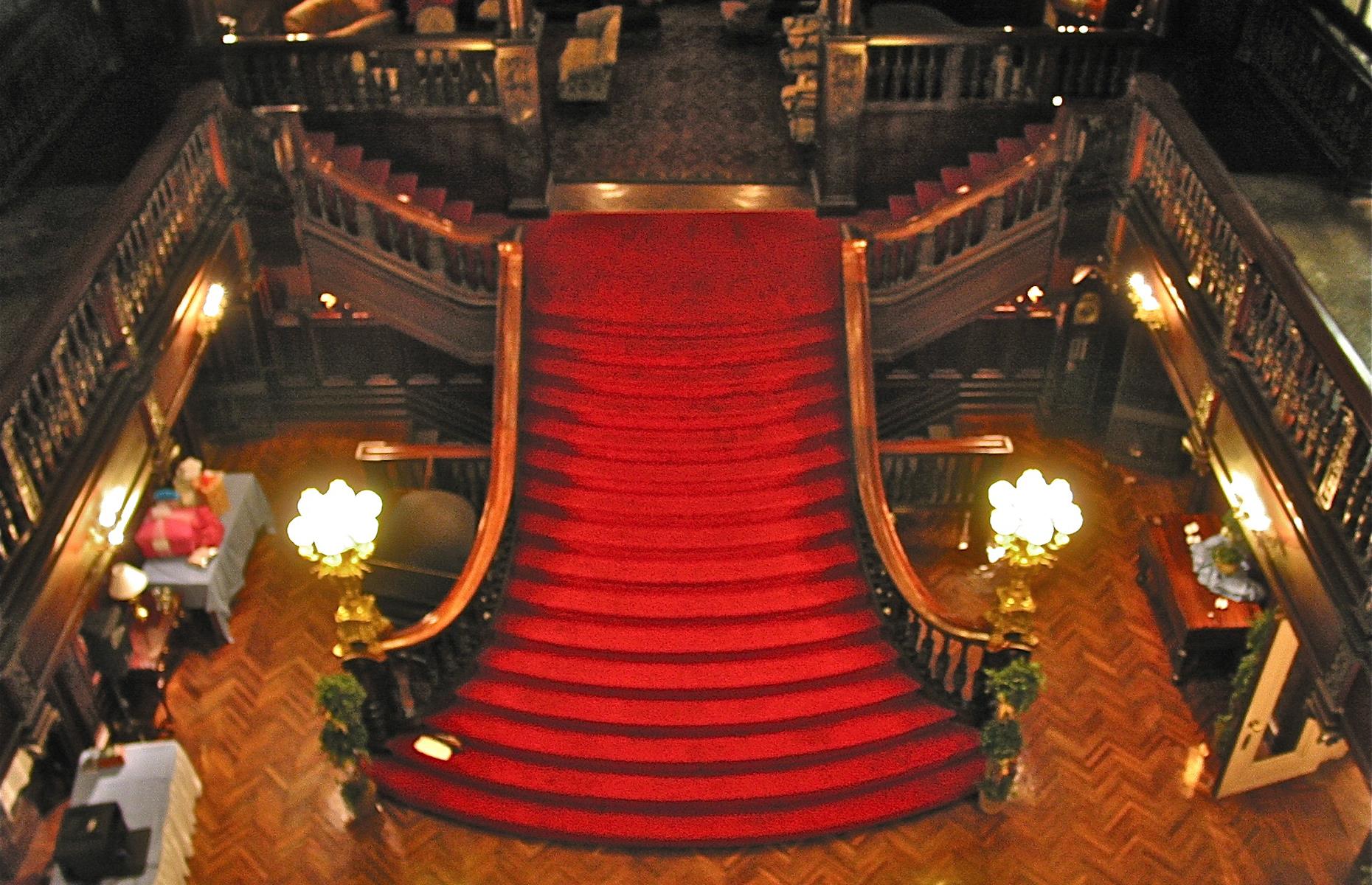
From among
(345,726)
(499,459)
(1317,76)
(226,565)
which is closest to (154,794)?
(345,726)

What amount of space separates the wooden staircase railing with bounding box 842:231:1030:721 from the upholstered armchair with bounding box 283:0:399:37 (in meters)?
5.20

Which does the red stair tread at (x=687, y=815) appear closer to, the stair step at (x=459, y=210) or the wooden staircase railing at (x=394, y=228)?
the wooden staircase railing at (x=394, y=228)

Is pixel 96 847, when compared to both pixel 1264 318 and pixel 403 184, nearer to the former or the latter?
pixel 403 184

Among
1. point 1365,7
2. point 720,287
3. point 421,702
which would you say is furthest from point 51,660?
point 1365,7

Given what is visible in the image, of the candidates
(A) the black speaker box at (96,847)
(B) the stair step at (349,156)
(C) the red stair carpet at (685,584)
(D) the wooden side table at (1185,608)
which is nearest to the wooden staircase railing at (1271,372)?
(D) the wooden side table at (1185,608)

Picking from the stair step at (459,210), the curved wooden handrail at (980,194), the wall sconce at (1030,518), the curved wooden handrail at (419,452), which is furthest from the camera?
the stair step at (459,210)

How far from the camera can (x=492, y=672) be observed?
26.2 feet

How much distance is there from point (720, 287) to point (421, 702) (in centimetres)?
360

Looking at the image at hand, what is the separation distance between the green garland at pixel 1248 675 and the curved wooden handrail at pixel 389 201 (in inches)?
222

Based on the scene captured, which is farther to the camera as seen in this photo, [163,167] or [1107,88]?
[1107,88]

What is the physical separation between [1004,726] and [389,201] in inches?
216

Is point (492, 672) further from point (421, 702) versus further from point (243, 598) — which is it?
point (243, 598)

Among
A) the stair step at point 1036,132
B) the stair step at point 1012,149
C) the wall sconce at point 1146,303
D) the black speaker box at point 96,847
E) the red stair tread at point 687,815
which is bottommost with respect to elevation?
the red stair tread at point 687,815

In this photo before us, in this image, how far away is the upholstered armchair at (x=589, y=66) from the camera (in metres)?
11.2
